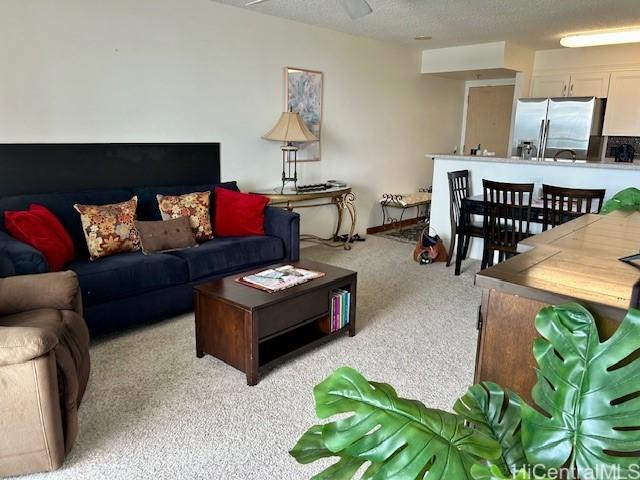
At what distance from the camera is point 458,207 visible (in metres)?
4.59

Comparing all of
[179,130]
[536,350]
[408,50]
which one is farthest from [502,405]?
[408,50]

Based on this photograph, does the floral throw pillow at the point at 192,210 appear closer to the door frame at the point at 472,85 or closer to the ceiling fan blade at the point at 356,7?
the ceiling fan blade at the point at 356,7

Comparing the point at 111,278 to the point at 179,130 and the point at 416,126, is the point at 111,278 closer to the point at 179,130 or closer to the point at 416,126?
the point at 179,130

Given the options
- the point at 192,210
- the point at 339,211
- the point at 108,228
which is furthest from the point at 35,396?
the point at 339,211

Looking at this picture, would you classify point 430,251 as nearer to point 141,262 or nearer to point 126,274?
point 141,262

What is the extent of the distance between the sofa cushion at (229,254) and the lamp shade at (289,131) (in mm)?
1116

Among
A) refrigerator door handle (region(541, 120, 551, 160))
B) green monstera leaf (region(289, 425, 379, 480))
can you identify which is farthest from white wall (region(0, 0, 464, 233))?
green monstera leaf (region(289, 425, 379, 480))

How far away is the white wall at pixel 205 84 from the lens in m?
3.33

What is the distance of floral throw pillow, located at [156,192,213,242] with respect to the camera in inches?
143

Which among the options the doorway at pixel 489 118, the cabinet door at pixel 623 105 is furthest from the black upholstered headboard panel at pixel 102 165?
the cabinet door at pixel 623 105

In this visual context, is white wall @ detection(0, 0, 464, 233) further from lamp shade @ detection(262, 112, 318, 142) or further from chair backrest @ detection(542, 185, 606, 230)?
chair backrest @ detection(542, 185, 606, 230)

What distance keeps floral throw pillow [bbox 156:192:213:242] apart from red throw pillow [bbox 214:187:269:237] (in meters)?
0.12

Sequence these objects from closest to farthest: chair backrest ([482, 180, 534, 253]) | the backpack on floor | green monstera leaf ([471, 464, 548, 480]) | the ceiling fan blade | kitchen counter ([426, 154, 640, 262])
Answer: green monstera leaf ([471, 464, 548, 480]) < the ceiling fan blade < chair backrest ([482, 180, 534, 253]) < kitchen counter ([426, 154, 640, 262]) < the backpack on floor

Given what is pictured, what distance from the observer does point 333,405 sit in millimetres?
1016
